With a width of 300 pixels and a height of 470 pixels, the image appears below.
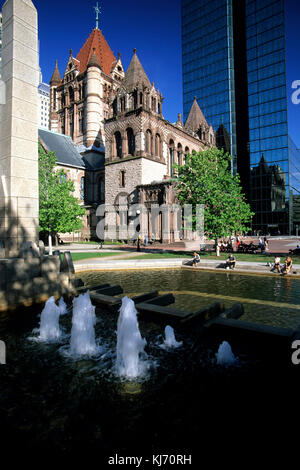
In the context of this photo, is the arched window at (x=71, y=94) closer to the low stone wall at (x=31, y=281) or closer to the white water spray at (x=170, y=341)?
the low stone wall at (x=31, y=281)

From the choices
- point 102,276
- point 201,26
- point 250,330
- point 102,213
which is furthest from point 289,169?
point 250,330

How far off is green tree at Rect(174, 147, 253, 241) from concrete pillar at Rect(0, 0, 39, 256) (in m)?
15.6

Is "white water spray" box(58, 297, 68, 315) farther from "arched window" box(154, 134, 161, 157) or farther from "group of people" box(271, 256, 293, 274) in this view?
"arched window" box(154, 134, 161, 157)

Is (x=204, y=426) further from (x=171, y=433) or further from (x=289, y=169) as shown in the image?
(x=289, y=169)

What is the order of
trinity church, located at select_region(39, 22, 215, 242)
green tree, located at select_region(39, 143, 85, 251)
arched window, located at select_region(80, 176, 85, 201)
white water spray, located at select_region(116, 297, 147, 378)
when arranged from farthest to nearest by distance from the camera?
arched window, located at select_region(80, 176, 85, 201) < trinity church, located at select_region(39, 22, 215, 242) < green tree, located at select_region(39, 143, 85, 251) < white water spray, located at select_region(116, 297, 147, 378)

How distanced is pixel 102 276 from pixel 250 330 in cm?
1054

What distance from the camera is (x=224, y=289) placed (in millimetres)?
11797

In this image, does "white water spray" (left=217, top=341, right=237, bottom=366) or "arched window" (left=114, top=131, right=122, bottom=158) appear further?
"arched window" (left=114, top=131, right=122, bottom=158)

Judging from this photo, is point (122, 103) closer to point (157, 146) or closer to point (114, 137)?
point (114, 137)

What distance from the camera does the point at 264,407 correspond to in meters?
3.88

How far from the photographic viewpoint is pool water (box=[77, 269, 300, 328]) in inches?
329

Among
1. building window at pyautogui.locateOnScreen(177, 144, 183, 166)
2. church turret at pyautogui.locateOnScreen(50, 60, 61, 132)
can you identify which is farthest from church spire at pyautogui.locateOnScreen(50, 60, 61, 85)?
building window at pyautogui.locateOnScreen(177, 144, 183, 166)

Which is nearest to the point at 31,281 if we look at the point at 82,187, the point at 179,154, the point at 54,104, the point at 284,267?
the point at 284,267

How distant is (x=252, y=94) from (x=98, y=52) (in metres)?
41.0
